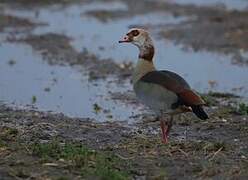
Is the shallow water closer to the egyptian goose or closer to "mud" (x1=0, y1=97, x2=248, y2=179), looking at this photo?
"mud" (x1=0, y1=97, x2=248, y2=179)

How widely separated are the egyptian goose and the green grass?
0.80 metres

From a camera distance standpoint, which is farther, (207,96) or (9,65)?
(9,65)

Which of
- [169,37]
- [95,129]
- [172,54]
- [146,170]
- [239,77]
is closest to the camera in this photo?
[146,170]

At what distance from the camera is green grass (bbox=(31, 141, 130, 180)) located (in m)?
6.96

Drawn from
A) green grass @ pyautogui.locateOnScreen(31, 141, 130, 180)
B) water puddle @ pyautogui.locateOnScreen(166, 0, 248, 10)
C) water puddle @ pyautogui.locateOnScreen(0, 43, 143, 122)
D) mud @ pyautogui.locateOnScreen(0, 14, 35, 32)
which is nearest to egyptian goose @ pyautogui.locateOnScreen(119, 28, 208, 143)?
green grass @ pyautogui.locateOnScreen(31, 141, 130, 180)

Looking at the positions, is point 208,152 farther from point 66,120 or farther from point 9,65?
point 9,65

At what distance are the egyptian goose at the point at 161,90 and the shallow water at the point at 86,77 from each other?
206cm

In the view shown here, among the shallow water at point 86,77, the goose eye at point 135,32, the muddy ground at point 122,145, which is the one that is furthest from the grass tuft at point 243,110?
the goose eye at point 135,32

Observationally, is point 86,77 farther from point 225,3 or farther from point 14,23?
point 225,3

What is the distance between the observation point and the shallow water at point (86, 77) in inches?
457

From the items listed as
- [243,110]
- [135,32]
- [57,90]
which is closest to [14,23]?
[57,90]

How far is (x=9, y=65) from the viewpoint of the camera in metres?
14.7

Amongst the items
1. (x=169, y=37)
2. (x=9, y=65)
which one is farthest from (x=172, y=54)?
(x=9, y=65)

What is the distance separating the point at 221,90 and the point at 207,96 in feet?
3.48
